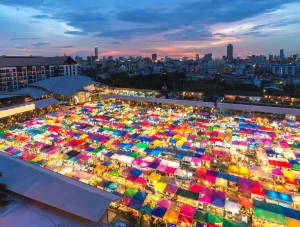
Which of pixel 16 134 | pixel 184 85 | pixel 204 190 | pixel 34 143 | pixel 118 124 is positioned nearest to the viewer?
pixel 204 190

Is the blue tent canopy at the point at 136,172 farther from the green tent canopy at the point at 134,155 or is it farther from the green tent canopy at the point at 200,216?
the green tent canopy at the point at 200,216

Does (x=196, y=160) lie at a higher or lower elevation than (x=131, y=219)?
higher

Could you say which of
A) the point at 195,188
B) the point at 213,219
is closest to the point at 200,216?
the point at 213,219

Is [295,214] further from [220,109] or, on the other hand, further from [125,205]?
[220,109]

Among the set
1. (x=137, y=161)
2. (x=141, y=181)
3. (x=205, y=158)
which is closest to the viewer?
(x=141, y=181)

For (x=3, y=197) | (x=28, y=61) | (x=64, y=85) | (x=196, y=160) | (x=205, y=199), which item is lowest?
(x=205, y=199)

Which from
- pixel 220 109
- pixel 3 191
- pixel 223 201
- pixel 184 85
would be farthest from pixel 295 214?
pixel 184 85

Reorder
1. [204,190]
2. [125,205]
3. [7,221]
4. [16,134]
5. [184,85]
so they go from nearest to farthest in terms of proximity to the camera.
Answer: [7,221] → [125,205] → [204,190] → [16,134] → [184,85]

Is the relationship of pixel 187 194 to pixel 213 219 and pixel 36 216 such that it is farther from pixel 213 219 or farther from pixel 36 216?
pixel 36 216
